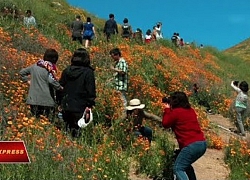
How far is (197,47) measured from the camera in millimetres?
29422

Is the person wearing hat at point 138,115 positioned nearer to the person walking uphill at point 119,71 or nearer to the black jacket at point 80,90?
the black jacket at point 80,90

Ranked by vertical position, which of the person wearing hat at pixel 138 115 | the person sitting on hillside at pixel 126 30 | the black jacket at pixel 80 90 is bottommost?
the person wearing hat at pixel 138 115

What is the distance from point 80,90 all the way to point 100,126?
961 millimetres

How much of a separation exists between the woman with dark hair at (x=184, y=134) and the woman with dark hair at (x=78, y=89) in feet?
3.78

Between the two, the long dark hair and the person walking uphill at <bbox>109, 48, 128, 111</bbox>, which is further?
the person walking uphill at <bbox>109, 48, 128, 111</bbox>

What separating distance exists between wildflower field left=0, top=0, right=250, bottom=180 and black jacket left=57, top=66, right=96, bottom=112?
320 millimetres

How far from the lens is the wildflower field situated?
5230 millimetres

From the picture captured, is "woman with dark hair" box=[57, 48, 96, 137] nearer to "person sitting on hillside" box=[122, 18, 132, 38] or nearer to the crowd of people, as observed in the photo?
the crowd of people

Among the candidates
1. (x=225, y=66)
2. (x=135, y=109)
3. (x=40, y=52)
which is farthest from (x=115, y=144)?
(x=225, y=66)

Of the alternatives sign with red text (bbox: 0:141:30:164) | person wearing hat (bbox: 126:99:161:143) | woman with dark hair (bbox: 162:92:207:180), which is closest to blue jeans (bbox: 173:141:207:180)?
woman with dark hair (bbox: 162:92:207:180)

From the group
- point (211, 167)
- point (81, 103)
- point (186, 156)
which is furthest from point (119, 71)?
point (186, 156)

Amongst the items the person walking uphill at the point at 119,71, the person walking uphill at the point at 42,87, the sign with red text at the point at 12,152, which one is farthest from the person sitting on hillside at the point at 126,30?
the sign with red text at the point at 12,152

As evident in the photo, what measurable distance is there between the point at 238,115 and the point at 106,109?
5.05 m

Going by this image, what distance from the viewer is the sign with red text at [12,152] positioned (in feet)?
10.2
